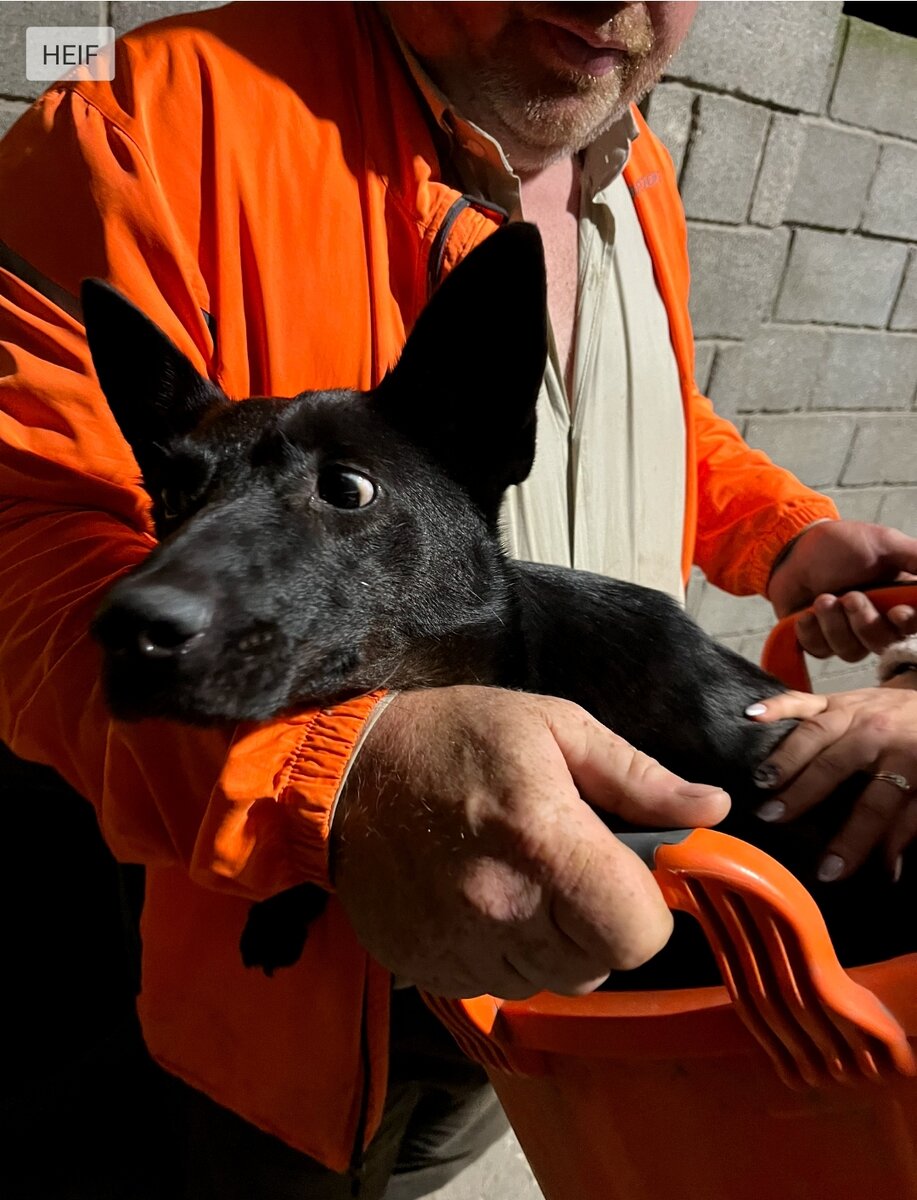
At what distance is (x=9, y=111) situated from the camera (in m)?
1.42

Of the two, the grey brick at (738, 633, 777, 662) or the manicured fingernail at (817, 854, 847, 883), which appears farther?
the grey brick at (738, 633, 777, 662)

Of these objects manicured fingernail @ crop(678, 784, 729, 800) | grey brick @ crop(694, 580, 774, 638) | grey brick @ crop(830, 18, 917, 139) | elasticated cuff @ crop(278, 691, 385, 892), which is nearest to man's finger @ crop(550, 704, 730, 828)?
manicured fingernail @ crop(678, 784, 729, 800)

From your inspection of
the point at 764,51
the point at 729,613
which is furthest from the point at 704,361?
the point at 729,613

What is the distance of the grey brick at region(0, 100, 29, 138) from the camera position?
4.65ft

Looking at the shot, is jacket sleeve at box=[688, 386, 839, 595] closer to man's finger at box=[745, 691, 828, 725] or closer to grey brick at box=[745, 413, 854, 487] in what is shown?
man's finger at box=[745, 691, 828, 725]

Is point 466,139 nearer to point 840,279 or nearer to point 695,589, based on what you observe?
point 695,589

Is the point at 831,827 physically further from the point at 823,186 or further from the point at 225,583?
the point at 823,186

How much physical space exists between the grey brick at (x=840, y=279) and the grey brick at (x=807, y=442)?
0.30 m

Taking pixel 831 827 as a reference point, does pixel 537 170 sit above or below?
above

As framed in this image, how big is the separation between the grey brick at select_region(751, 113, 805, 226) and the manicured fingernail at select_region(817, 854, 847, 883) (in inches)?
75.1

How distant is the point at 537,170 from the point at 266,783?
100cm

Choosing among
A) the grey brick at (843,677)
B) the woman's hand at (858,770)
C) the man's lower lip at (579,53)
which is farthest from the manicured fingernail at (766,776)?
the grey brick at (843,677)

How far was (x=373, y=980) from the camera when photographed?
877mm

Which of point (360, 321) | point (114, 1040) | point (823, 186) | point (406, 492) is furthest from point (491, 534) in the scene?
point (823, 186)
